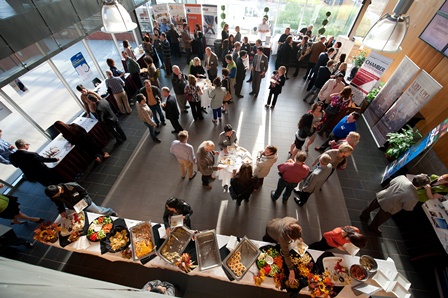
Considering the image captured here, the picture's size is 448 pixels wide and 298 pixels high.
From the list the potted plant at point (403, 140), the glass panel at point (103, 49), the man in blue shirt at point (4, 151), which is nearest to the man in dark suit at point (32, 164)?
the man in blue shirt at point (4, 151)

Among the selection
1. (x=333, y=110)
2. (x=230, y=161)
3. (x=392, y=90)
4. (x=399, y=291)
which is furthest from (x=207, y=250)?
(x=392, y=90)

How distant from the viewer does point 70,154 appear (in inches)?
179

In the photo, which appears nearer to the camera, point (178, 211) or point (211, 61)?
point (178, 211)

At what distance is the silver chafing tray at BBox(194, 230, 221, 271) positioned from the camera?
9.09 feet

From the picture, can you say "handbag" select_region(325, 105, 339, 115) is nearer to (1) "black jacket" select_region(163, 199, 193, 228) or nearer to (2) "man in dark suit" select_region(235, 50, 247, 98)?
(2) "man in dark suit" select_region(235, 50, 247, 98)

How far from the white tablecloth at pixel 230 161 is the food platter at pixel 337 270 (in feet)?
6.87

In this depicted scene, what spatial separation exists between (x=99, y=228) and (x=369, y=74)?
8.23 m

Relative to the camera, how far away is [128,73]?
279 inches

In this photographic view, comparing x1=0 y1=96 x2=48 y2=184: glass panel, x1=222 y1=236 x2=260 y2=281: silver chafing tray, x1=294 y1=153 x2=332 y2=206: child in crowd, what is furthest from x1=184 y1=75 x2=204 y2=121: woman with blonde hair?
x1=0 y1=96 x2=48 y2=184: glass panel

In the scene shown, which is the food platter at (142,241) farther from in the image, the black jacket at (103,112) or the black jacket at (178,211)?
the black jacket at (103,112)

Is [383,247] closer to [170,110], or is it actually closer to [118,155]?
[170,110]

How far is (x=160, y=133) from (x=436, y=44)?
25.0 feet

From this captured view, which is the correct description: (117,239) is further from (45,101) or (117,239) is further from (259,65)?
(45,101)

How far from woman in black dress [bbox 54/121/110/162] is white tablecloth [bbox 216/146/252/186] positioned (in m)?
3.36
